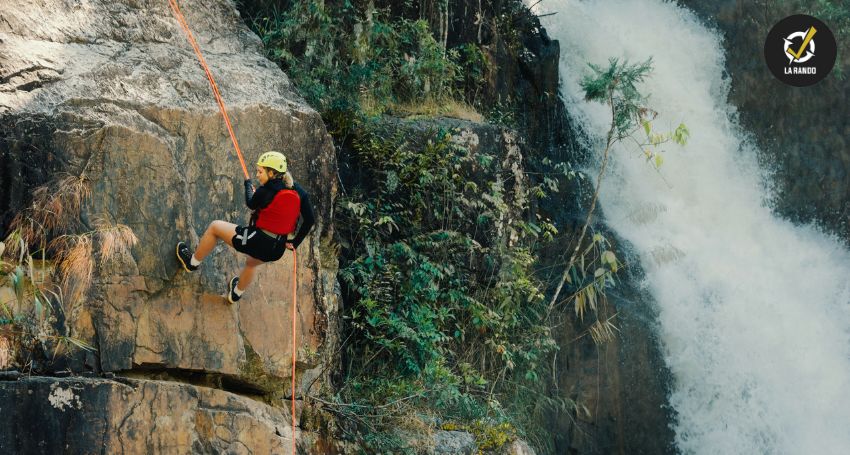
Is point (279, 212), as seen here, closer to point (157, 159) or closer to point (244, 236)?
point (244, 236)

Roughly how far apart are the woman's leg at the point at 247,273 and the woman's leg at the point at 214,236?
0.28 m

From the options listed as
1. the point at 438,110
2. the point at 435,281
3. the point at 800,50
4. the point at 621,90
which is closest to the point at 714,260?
the point at 621,90

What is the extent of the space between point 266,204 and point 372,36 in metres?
5.01

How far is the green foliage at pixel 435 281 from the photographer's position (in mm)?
10617

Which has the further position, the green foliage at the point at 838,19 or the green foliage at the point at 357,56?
the green foliage at the point at 838,19

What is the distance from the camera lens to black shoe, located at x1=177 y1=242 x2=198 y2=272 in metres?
7.96

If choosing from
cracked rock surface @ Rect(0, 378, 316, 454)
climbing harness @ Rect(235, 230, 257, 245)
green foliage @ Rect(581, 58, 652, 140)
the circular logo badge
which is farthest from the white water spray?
climbing harness @ Rect(235, 230, 257, 245)

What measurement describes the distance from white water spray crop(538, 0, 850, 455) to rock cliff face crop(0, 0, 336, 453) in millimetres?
6752

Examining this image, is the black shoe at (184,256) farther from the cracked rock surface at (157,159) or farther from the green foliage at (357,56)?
the green foliage at (357,56)

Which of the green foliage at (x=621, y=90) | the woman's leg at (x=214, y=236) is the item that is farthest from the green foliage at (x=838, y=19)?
the woman's leg at (x=214, y=236)

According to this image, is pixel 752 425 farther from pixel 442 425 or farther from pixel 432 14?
pixel 432 14

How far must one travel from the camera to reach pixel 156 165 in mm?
8086

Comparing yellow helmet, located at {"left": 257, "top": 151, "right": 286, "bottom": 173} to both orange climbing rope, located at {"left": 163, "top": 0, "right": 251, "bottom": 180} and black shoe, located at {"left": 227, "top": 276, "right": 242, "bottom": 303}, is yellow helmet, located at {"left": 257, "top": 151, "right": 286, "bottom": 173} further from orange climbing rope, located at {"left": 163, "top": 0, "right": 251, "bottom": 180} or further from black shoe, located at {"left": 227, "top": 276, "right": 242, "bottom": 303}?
black shoe, located at {"left": 227, "top": 276, "right": 242, "bottom": 303}

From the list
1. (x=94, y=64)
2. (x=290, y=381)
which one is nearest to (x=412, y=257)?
(x=290, y=381)
